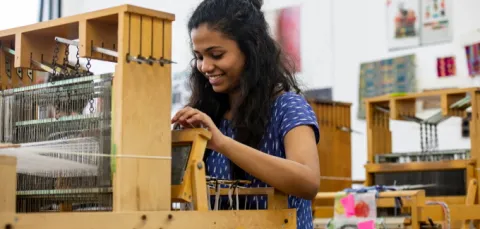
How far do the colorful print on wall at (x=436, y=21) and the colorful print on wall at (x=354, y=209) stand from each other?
1.96 meters

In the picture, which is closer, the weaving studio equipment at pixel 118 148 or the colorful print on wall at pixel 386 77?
the weaving studio equipment at pixel 118 148

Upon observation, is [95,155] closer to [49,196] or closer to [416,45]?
[49,196]

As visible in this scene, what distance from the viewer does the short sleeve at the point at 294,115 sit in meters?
1.60

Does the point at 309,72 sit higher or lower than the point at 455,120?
higher

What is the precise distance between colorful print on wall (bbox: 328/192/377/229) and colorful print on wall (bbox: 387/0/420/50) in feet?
6.71

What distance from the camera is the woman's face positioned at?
1.63 metres

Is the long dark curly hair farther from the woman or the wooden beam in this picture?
the wooden beam

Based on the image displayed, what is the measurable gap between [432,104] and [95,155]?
3.58m

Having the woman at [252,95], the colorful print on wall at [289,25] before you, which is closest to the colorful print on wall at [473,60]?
the colorful print on wall at [289,25]

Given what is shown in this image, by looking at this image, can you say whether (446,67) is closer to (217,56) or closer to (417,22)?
(417,22)

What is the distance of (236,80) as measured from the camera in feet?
5.53

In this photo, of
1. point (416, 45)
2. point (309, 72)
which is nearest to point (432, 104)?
point (416, 45)

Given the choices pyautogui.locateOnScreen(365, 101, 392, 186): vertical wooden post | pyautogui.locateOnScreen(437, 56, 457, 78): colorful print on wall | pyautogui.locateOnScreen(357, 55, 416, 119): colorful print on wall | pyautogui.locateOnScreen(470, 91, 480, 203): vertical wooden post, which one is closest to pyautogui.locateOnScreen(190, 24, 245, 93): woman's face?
pyautogui.locateOnScreen(470, 91, 480, 203): vertical wooden post

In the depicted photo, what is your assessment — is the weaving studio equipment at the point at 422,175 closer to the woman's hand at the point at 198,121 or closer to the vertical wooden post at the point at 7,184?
the woman's hand at the point at 198,121
